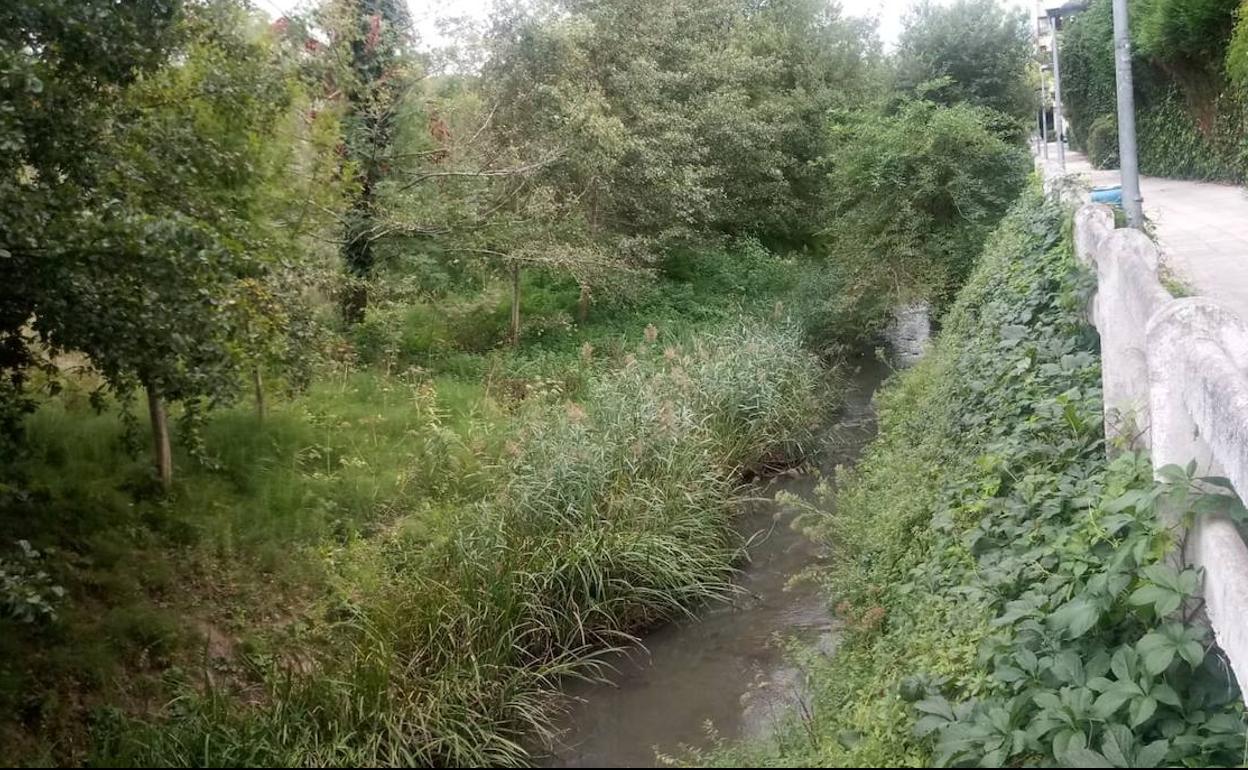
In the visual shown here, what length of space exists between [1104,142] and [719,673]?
39.2 metres

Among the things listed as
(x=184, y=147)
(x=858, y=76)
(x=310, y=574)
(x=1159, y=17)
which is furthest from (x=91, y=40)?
(x=1159, y=17)

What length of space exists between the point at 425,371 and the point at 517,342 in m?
2.51

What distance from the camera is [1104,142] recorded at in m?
38.7

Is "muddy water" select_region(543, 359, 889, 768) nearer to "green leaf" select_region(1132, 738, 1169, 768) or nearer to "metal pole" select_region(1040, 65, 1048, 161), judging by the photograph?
"green leaf" select_region(1132, 738, 1169, 768)

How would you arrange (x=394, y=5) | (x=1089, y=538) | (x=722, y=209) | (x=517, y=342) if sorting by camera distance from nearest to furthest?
(x=1089, y=538) → (x=394, y=5) → (x=517, y=342) → (x=722, y=209)

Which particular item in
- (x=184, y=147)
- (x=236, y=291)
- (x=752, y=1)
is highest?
(x=752, y=1)

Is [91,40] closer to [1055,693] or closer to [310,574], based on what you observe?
[310,574]

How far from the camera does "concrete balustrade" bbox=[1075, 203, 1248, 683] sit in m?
2.93

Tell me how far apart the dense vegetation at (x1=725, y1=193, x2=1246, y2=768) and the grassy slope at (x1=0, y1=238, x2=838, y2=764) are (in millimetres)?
1698

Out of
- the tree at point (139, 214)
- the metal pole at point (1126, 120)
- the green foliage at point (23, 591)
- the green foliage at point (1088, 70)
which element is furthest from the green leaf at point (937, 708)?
the green foliage at point (1088, 70)

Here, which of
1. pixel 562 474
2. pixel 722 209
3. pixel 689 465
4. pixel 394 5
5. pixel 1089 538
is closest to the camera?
pixel 1089 538

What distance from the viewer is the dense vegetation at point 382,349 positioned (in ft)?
16.8

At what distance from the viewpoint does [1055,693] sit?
3.38 m

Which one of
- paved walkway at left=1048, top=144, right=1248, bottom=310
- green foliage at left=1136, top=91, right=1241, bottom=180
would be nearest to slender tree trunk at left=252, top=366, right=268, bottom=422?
paved walkway at left=1048, top=144, right=1248, bottom=310
